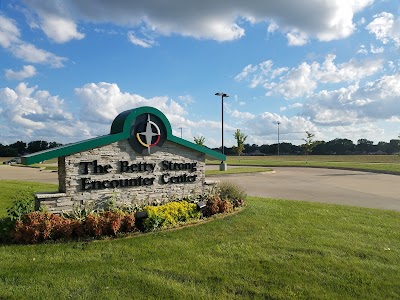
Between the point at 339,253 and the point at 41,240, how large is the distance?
5935mm

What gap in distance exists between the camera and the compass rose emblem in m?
9.05

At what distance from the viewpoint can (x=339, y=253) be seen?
655cm

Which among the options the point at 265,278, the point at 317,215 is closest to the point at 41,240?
the point at 265,278

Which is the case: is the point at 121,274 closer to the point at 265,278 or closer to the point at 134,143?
the point at 265,278

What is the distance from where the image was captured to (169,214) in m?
8.31

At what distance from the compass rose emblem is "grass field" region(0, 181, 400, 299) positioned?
2532 mm

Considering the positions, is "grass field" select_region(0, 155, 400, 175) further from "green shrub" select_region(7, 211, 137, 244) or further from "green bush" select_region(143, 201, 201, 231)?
"green shrub" select_region(7, 211, 137, 244)

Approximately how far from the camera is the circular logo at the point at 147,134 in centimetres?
897

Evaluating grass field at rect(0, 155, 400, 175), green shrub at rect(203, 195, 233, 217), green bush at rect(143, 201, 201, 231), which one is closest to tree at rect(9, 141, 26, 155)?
grass field at rect(0, 155, 400, 175)

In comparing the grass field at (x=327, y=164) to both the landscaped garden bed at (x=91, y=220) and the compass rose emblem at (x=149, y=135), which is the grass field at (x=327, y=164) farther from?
the landscaped garden bed at (x=91, y=220)

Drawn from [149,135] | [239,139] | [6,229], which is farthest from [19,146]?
[6,229]

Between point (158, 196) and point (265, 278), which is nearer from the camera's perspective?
point (265, 278)

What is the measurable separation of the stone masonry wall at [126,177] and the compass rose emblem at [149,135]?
322 mm

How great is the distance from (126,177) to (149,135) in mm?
1289
